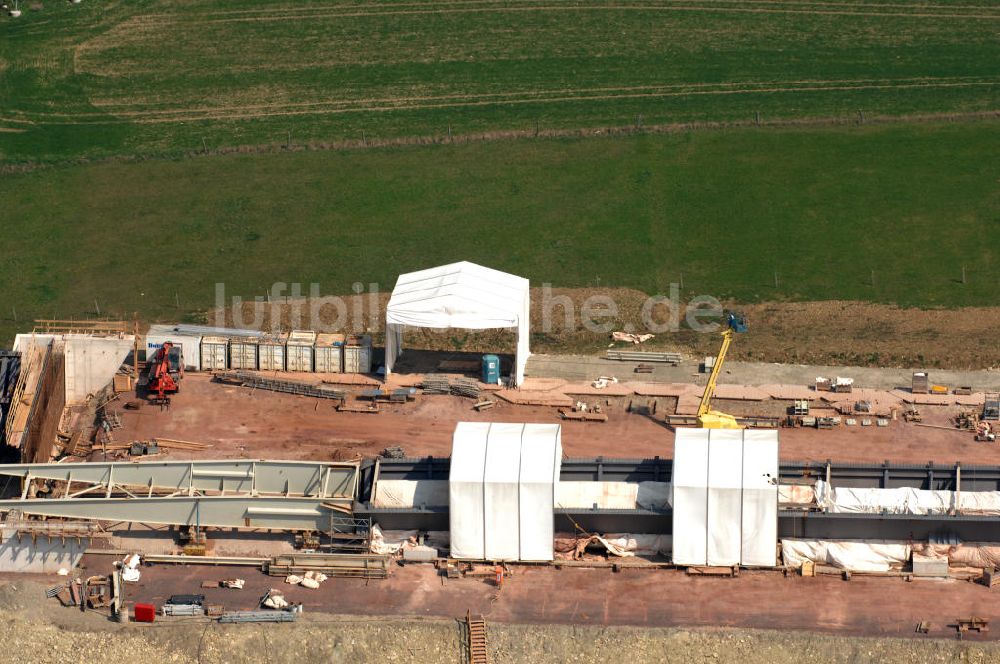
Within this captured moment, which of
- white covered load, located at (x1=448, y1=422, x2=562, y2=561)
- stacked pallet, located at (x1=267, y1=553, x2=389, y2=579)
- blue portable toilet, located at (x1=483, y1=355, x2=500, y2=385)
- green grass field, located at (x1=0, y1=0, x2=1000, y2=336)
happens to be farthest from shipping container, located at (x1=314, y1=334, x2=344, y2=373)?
stacked pallet, located at (x1=267, y1=553, x2=389, y2=579)

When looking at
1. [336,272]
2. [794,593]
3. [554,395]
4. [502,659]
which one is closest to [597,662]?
[502,659]

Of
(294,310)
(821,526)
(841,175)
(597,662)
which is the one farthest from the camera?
(841,175)

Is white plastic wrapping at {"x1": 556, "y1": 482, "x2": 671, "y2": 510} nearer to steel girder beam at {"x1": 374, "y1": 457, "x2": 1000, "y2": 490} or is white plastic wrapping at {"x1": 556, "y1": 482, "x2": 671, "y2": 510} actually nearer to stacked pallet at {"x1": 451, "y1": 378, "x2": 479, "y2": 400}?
steel girder beam at {"x1": 374, "y1": 457, "x2": 1000, "y2": 490}

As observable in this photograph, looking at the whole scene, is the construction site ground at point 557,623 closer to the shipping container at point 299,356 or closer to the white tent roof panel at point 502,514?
the white tent roof panel at point 502,514

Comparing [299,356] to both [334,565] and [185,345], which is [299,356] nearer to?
[185,345]

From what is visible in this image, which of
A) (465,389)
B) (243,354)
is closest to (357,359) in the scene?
(243,354)

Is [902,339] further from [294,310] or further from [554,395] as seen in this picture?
[294,310]
